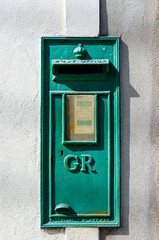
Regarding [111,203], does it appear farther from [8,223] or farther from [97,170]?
[8,223]

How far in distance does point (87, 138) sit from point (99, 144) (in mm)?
111

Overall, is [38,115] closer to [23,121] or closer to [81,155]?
[23,121]

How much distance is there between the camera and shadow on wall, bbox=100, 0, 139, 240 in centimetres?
225

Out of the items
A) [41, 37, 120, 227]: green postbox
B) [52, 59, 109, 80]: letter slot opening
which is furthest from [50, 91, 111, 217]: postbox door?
[52, 59, 109, 80]: letter slot opening

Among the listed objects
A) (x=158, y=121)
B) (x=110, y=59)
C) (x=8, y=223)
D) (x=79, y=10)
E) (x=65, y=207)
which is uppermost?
(x=79, y=10)

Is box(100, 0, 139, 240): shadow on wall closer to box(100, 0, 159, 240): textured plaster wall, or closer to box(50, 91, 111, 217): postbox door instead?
box(100, 0, 159, 240): textured plaster wall

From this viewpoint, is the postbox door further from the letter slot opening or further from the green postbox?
the letter slot opening

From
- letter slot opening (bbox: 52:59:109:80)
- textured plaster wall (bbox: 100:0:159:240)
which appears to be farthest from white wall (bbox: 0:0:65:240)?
textured plaster wall (bbox: 100:0:159:240)

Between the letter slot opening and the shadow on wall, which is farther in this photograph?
the shadow on wall

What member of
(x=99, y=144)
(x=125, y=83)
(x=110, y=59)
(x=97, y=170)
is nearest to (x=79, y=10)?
(x=110, y=59)

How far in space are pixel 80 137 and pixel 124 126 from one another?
390mm

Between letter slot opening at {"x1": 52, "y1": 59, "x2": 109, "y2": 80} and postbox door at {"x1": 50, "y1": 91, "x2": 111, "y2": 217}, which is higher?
letter slot opening at {"x1": 52, "y1": 59, "x2": 109, "y2": 80}

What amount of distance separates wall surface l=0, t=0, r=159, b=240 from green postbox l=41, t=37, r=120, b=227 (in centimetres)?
9

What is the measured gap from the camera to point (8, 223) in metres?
2.26
